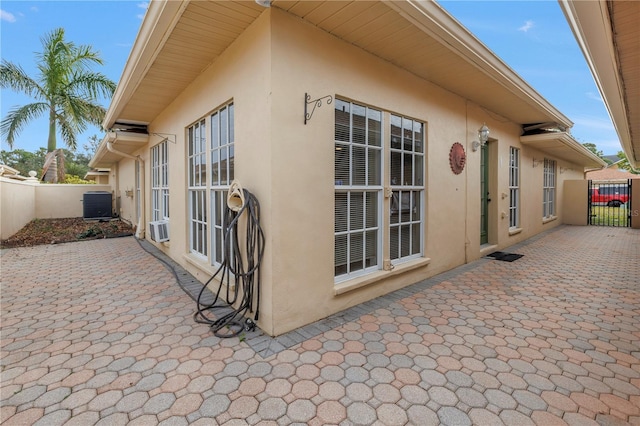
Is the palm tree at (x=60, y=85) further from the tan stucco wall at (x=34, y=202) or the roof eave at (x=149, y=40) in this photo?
the roof eave at (x=149, y=40)

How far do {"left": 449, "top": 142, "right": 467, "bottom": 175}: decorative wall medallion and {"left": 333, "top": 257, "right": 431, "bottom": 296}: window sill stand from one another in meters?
1.65

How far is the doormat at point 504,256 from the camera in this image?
5.73 metres

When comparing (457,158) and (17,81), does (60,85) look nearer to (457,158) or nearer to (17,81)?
(17,81)

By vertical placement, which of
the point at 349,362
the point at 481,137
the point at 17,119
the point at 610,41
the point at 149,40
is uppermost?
the point at 17,119

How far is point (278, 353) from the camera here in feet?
8.09

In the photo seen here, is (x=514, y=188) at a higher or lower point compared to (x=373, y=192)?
higher

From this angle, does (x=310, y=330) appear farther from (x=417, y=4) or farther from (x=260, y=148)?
(x=417, y=4)

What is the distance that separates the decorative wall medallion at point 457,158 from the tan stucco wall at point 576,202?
974 centimetres

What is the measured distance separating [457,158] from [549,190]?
765 centimetres

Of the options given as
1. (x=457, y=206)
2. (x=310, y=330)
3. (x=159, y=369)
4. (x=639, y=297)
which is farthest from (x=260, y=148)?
(x=639, y=297)

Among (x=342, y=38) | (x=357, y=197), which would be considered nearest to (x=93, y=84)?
(x=342, y=38)

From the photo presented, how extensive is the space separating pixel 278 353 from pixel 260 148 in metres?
1.81

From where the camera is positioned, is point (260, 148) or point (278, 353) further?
point (260, 148)

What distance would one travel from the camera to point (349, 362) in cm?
233
